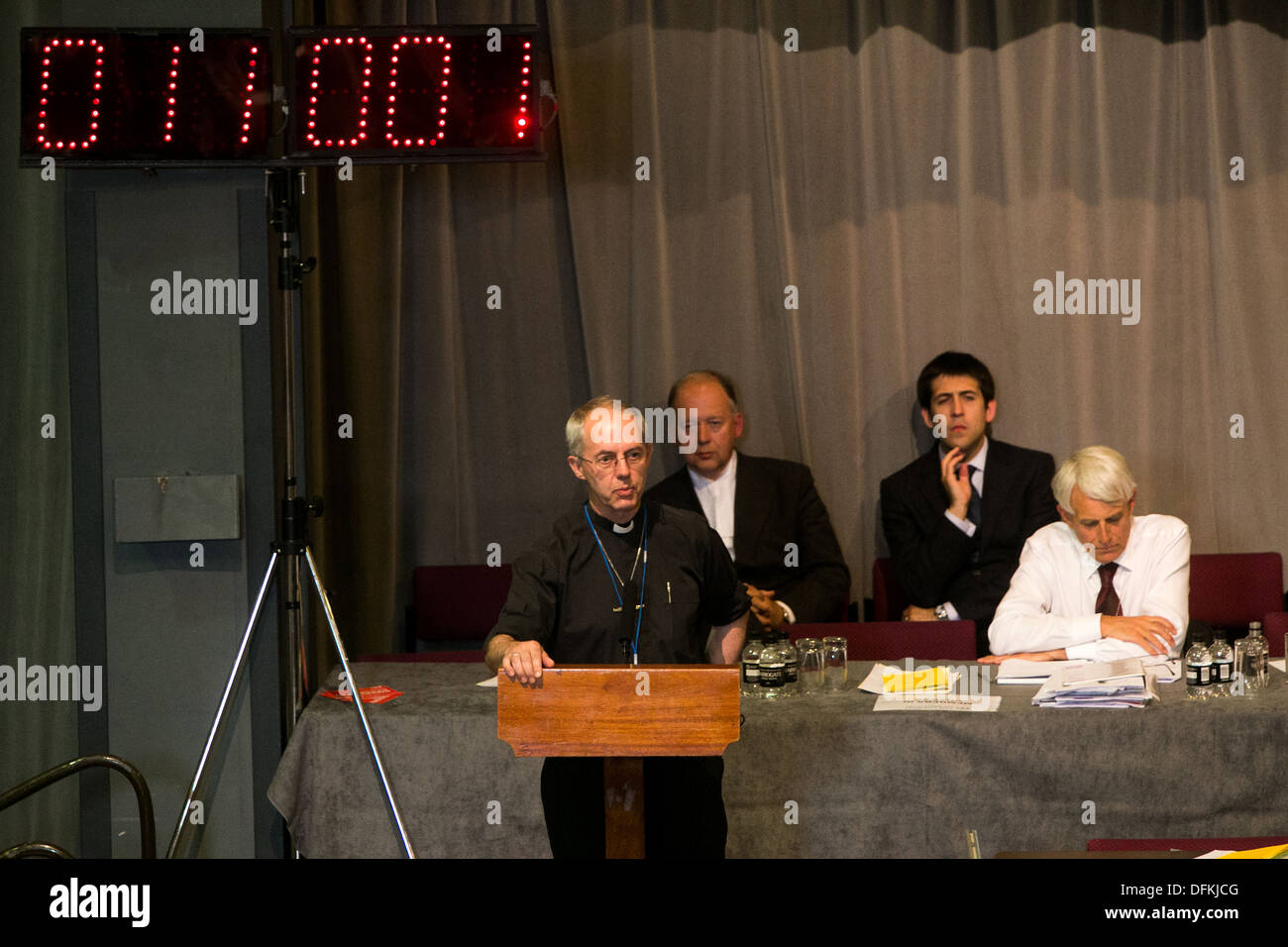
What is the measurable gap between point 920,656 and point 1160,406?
6.54 ft

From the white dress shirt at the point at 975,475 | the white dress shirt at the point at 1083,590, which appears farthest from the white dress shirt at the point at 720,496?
the white dress shirt at the point at 1083,590

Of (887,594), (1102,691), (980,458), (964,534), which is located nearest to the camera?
(1102,691)

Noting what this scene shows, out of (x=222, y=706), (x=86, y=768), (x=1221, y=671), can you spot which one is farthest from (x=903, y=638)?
(x=86, y=768)

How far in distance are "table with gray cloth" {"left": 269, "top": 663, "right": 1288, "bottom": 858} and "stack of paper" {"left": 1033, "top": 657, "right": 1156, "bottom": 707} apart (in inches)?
1.1

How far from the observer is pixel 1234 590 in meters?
4.67

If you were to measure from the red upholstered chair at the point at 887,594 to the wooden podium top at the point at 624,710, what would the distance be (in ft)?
7.78

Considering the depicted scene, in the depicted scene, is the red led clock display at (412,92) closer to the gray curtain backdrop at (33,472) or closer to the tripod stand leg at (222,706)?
the tripod stand leg at (222,706)

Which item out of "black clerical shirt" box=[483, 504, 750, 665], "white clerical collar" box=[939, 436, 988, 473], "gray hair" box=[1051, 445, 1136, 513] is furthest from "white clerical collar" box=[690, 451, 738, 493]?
"black clerical shirt" box=[483, 504, 750, 665]

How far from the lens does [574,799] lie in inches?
107

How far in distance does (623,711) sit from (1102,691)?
131 centimetres

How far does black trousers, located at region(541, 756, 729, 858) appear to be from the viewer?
8.82 ft

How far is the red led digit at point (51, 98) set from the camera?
3.42m

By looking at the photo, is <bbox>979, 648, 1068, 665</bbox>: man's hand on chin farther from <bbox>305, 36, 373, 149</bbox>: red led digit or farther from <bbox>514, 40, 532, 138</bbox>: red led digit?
<bbox>305, 36, 373, 149</bbox>: red led digit

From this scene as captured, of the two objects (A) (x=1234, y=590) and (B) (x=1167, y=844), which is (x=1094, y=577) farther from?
(A) (x=1234, y=590)
